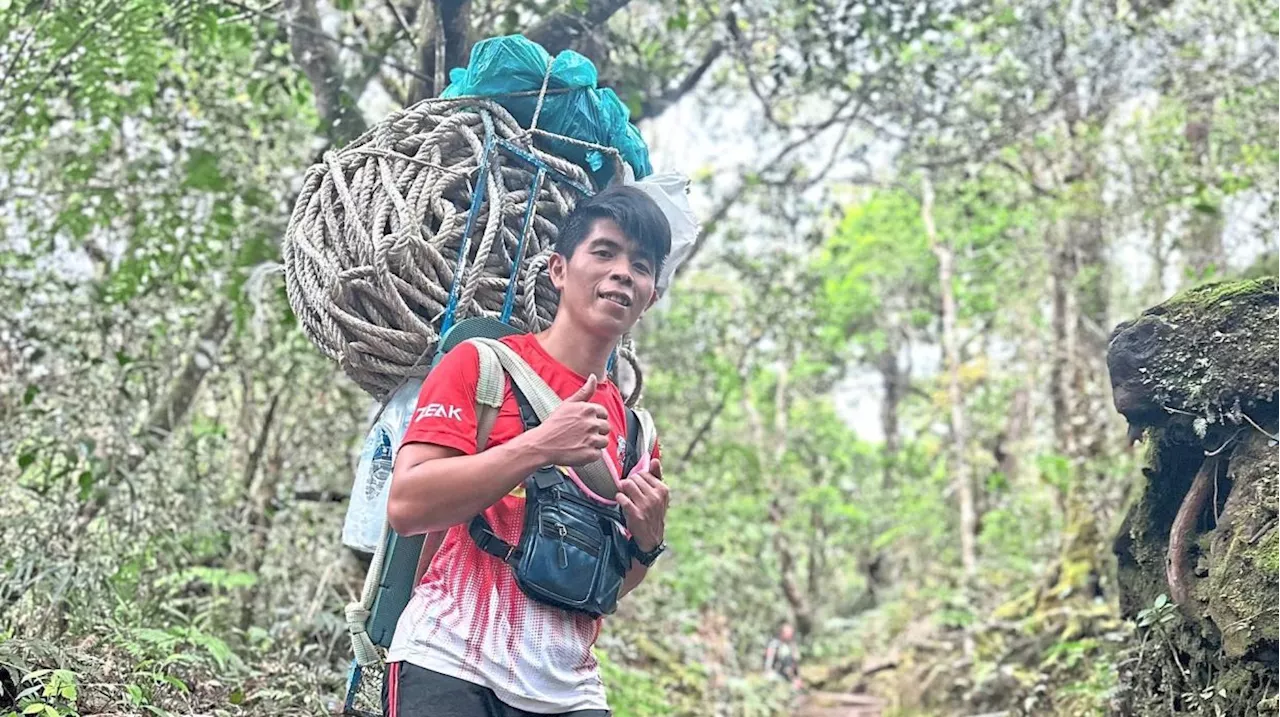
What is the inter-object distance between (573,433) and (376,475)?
0.92 meters

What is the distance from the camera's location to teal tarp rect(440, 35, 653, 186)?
10.7ft

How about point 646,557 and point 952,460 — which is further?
point 952,460

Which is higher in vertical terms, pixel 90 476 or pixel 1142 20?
pixel 1142 20

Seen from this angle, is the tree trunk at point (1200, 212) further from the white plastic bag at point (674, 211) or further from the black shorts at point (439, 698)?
the black shorts at point (439, 698)

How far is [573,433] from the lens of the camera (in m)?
2.32

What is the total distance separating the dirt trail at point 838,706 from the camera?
15.3 metres

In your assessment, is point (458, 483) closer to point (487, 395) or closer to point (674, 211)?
point (487, 395)

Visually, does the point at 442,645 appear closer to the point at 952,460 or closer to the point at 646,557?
the point at 646,557

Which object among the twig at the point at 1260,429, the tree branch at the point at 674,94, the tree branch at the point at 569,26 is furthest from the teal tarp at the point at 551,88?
the tree branch at the point at 674,94

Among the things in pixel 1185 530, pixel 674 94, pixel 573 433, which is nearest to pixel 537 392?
pixel 573 433

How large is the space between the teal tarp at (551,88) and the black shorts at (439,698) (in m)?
1.53

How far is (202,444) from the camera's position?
22.7 feet

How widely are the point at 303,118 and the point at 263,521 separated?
3118 millimetres

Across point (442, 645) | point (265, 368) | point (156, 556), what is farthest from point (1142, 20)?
point (442, 645)
